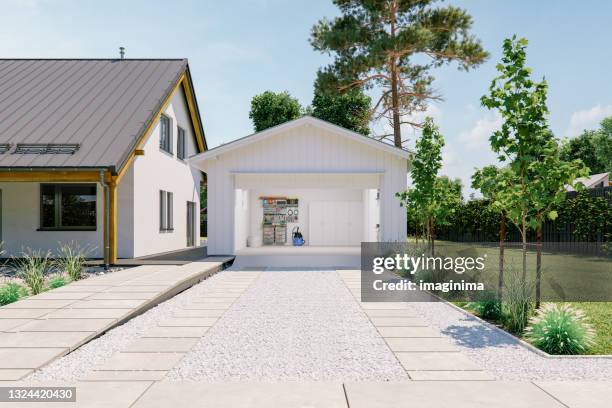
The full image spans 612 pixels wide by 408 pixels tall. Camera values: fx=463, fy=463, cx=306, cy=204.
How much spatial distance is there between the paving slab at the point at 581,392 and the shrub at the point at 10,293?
769cm

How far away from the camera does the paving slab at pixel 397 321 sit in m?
6.06

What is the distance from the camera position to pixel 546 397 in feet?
11.4

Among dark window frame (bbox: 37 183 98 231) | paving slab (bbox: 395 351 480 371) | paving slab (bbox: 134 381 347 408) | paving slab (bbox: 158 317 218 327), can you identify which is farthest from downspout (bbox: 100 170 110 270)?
paving slab (bbox: 395 351 480 371)

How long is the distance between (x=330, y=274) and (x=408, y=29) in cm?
1285

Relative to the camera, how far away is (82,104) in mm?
14102

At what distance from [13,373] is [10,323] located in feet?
6.69

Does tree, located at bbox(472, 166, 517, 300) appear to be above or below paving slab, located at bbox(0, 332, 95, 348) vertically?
above

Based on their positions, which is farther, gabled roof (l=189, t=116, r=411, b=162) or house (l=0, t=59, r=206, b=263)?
gabled roof (l=189, t=116, r=411, b=162)

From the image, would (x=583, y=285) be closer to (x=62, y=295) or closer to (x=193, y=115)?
(x=62, y=295)

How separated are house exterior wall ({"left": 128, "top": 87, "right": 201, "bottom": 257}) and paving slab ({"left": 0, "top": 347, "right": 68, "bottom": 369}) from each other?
8.34 m

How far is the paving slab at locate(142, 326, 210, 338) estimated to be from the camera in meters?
5.48

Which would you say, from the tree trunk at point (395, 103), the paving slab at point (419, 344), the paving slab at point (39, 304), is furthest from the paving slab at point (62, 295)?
the tree trunk at point (395, 103)

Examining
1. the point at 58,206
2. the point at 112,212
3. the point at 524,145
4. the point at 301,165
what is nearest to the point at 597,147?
the point at 301,165

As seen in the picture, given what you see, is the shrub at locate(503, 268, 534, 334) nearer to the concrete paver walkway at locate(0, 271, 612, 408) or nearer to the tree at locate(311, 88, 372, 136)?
the concrete paver walkway at locate(0, 271, 612, 408)
